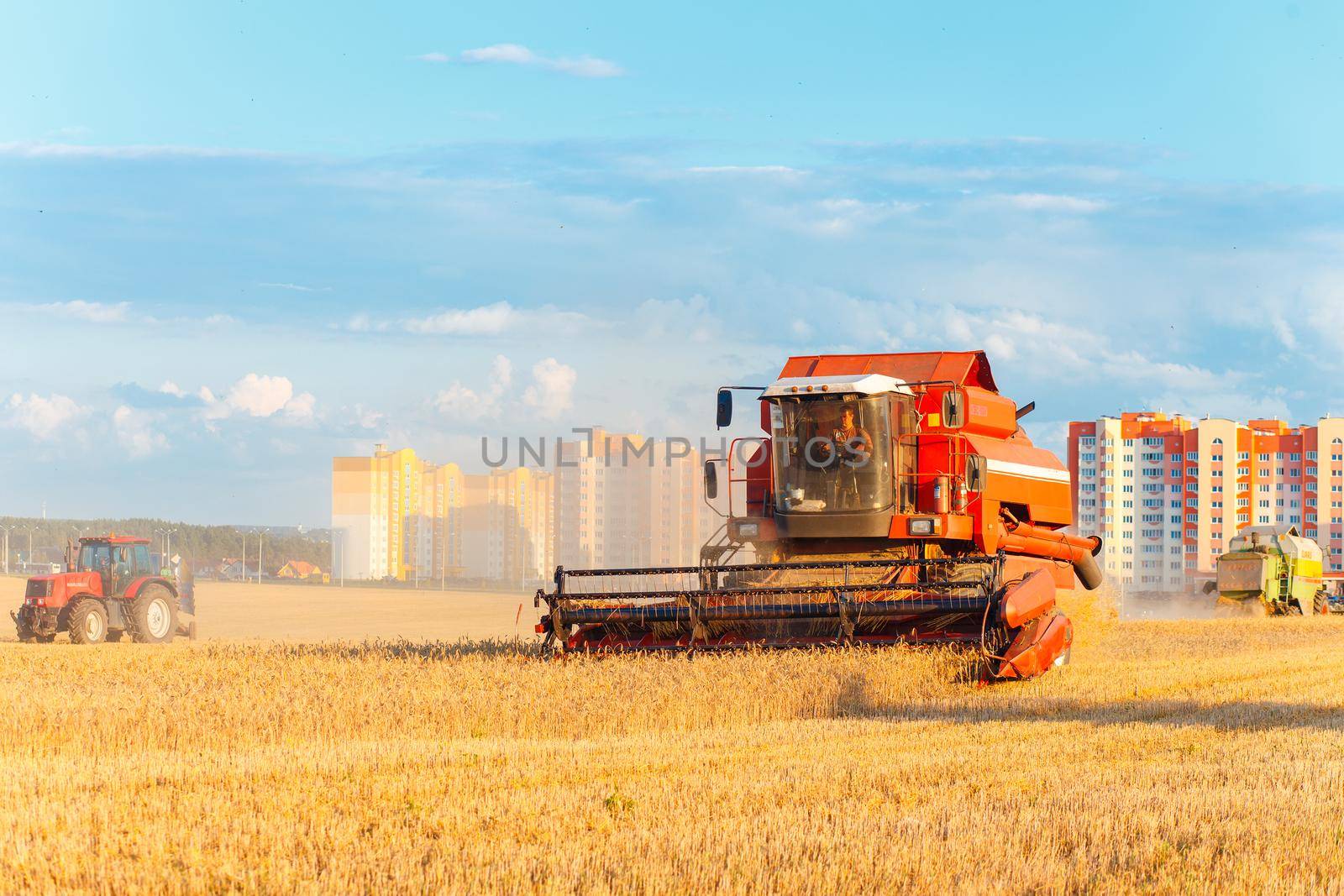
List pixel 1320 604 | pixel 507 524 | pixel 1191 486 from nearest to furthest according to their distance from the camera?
1. pixel 1320 604
2. pixel 1191 486
3. pixel 507 524

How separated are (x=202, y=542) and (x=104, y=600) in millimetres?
113063

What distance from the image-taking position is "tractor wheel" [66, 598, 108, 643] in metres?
20.9

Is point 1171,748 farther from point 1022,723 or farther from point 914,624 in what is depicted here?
point 914,624

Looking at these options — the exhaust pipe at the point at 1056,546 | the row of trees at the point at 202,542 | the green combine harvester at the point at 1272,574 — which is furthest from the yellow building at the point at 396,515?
the exhaust pipe at the point at 1056,546

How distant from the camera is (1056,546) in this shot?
15.5 m

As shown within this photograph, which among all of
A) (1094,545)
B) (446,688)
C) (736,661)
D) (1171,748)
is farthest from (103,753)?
(1094,545)

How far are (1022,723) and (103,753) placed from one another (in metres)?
5.39

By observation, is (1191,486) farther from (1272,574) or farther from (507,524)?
(1272,574)

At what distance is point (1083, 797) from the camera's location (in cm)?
590

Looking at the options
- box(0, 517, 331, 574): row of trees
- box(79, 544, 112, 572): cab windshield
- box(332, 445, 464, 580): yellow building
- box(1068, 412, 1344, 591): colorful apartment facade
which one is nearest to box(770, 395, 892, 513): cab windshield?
box(79, 544, 112, 572): cab windshield

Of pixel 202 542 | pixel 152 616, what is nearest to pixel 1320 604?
pixel 152 616

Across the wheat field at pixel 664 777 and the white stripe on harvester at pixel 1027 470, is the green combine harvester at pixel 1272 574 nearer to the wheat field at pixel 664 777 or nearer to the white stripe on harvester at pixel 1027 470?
the white stripe on harvester at pixel 1027 470

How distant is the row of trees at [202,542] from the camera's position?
12562 centimetres

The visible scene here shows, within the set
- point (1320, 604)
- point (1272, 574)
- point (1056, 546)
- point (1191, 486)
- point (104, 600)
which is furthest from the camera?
point (1191, 486)
